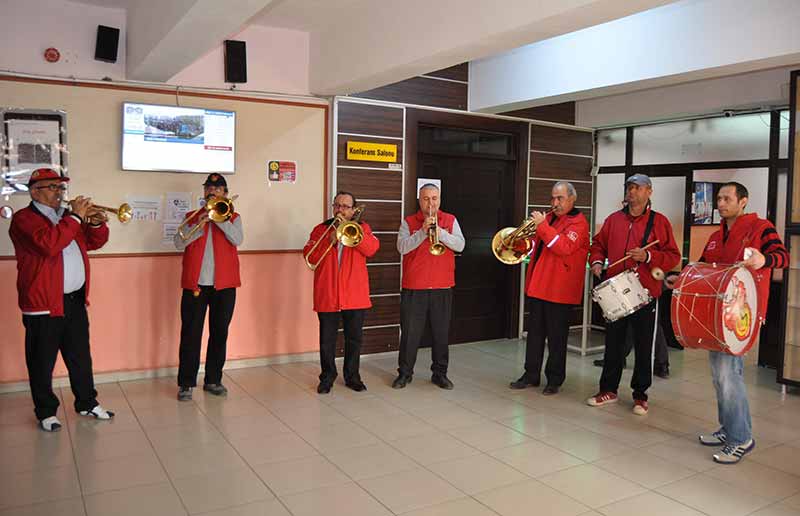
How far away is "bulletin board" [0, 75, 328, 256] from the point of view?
5.20 meters

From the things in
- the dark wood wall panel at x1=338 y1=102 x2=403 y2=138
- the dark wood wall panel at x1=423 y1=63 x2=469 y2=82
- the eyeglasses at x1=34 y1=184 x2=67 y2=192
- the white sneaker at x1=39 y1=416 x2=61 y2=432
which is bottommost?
the white sneaker at x1=39 y1=416 x2=61 y2=432

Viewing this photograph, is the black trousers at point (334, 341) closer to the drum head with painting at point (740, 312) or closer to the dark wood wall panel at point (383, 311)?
the dark wood wall panel at point (383, 311)

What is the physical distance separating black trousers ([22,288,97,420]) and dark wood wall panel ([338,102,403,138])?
2.88 metres

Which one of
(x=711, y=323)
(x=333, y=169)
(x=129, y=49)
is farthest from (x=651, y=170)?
(x=129, y=49)

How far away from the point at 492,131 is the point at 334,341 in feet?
10.5

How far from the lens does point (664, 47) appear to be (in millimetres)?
5203

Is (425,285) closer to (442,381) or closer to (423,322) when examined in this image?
(423,322)

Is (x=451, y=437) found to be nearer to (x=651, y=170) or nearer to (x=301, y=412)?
(x=301, y=412)

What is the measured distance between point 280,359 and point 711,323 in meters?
3.80

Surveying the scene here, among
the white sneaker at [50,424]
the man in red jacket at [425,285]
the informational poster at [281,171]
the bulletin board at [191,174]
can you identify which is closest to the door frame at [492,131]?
the bulletin board at [191,174]

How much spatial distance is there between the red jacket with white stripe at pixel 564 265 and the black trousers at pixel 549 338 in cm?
10

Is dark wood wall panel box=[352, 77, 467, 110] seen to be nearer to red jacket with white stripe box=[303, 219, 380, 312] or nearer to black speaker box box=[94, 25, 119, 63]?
red jacket with white stripe box=[303, 219, 380, 312]

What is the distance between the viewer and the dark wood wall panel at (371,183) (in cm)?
630

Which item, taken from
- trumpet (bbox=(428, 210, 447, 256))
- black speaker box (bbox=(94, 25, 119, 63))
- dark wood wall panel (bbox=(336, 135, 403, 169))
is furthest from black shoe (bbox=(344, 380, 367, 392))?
black speaker box (bbox=(94, 25, 119, 63))
